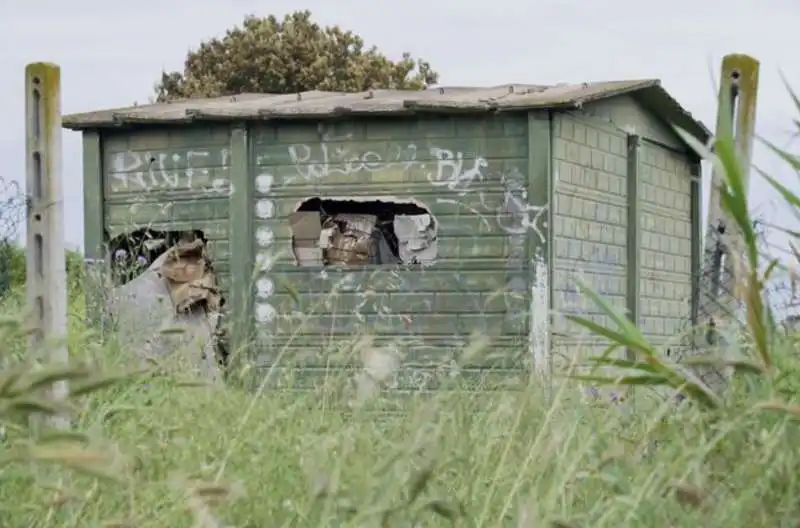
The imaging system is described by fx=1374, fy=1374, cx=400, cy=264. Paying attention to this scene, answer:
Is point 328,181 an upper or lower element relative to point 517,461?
upper

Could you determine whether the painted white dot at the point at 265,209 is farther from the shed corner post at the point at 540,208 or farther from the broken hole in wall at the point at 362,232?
Result: the shed corner post at the point at 540,208

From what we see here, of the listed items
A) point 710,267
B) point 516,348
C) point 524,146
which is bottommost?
point 516,348

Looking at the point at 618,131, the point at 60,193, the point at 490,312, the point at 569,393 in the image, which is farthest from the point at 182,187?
the point at 569,393

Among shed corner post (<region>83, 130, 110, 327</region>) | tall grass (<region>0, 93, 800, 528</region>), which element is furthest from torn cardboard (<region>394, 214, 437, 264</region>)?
tall grass (<region>0, 93, 800, 528</region>)

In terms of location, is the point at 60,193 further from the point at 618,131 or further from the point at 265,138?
the point at 618,131

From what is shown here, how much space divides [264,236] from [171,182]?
3.67 ft

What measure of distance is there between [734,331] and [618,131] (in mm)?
9253

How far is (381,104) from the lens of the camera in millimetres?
10812

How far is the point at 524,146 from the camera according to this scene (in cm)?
1048

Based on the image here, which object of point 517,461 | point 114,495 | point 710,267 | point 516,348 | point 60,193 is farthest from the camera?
point 516,348

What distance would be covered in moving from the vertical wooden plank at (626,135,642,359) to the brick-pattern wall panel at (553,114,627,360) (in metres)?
0.06

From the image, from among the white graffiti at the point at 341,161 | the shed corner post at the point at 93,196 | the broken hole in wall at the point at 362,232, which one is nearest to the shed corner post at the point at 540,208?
the broken hole in wall at the point at 362,232

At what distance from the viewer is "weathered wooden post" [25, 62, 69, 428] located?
680 cm

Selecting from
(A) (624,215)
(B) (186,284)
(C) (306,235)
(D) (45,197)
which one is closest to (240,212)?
(C) (306,235)
